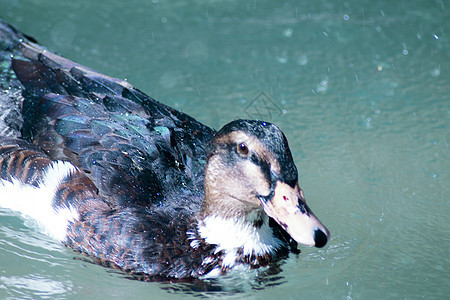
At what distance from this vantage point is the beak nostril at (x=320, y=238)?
10.3 feet

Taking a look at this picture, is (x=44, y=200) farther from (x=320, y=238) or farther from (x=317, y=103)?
(x=317, y=103)

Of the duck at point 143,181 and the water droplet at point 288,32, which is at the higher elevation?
the water droplet at point 288,32

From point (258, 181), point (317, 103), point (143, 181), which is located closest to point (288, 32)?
point (317, 103)

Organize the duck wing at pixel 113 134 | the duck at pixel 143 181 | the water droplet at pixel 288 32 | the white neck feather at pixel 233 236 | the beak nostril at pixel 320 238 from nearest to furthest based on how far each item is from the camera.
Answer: the beak nostril at pixel 320 238 → the duck at pixel 143 181 → the white neck feather at pixel 233 236 → the duck wing at pixel 113 134 → the water droplet at pixel 288 32

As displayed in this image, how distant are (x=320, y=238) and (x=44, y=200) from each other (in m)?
1.85

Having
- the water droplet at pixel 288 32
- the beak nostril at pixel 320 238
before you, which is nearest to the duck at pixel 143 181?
the beak nostril at pixel 320 238

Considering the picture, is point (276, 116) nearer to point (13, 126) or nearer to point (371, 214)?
point (371, 214)

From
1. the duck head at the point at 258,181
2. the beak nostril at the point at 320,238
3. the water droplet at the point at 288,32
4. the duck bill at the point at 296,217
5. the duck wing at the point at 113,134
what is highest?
the water droplet at the point at 288,32

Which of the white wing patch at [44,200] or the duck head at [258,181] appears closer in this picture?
the duck head at [258,181]

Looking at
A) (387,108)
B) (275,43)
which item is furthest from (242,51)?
(387,108)

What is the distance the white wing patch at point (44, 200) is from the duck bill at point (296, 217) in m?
1.29

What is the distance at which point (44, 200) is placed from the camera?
13.0 ft

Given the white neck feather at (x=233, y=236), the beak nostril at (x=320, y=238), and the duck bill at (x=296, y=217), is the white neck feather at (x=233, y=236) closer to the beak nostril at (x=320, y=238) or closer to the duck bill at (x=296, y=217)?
the duck bill at (x=296, y=217)

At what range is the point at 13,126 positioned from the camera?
170 inches
